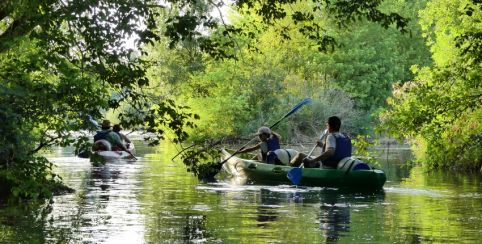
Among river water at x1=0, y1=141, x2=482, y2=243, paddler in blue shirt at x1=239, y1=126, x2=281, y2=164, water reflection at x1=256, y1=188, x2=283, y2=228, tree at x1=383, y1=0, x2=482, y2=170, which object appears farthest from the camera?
paddler in blue shirt at x1=239, y1=126, x2=281, y2=164

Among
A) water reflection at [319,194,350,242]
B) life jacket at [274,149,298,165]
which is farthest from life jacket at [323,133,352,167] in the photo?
life jacket at [274,149,298,165]

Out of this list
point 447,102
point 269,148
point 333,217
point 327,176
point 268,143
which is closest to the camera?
point 333,217

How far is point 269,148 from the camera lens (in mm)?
21703

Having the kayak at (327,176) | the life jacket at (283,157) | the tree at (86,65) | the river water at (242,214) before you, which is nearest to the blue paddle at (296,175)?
the kayak at (327,176)

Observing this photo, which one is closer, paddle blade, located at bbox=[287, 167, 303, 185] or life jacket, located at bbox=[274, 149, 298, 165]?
paddle blade, located at bbox=[287, 167, 303, 185]

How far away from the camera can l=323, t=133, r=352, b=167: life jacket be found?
17.9 m

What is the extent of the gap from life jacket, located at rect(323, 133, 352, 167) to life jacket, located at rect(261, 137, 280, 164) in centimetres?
274

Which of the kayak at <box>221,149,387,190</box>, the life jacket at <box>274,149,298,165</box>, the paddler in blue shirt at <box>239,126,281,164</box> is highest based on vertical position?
the paddler in blue shirt at <box>239,126,281,164</box>

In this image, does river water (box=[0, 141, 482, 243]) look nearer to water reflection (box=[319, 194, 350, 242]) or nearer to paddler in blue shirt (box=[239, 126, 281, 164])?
water reflection (box=[319, 194, 350, 242])

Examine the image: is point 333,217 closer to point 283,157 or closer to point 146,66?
point 146,66

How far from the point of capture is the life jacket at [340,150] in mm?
17875

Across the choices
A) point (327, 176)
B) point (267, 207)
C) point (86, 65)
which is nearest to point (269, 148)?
point (327, 176)

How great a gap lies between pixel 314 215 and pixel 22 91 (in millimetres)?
6336

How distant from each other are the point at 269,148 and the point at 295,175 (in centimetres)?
280
